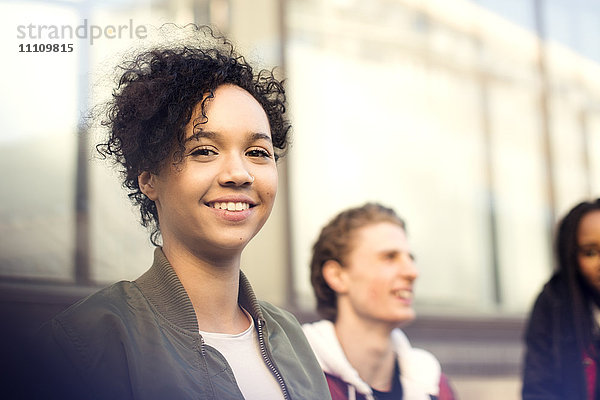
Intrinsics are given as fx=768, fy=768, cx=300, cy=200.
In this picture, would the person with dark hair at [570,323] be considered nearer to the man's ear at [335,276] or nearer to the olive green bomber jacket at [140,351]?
the man's ear at [335,276]

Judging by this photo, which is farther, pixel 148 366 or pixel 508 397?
pixel 508 397

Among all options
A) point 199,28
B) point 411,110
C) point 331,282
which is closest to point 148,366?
point 199,28

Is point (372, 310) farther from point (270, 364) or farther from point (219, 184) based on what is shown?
point (219, 184)

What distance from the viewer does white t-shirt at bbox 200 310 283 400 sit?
5.42 feet

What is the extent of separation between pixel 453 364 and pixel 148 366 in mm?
4269

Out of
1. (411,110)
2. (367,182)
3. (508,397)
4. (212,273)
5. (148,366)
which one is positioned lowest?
(508,397)

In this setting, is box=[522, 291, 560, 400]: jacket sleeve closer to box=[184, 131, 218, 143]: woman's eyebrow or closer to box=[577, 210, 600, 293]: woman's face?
box=[577, 210, 600, 293]: woman's face

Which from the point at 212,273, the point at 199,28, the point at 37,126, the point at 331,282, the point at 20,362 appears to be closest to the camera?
the point at 20,362

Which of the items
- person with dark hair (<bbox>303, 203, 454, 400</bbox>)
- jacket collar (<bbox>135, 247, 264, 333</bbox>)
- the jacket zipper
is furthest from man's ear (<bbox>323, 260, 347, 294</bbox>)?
jacket collar (<bbox>135, 247, 264, 333</bbox>)

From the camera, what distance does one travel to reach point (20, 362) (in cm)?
149

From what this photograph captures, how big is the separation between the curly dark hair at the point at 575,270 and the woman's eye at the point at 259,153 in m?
1.75

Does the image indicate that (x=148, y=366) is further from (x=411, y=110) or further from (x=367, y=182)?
(x=411, y=110)

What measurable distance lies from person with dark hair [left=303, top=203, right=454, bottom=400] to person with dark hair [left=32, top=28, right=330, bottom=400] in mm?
876

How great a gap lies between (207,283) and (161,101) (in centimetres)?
42
